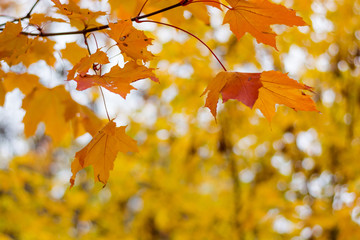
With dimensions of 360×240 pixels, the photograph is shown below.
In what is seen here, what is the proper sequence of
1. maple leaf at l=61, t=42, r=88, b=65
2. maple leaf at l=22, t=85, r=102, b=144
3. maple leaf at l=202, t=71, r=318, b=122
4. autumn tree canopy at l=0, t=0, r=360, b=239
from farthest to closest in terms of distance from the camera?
autumn tree canopy at l=0, t=0, r=360, b=239
maple leaf at l=22, t=85, r=102, b=144
maple leaf at l=61, t=42, r=88, b=65
maple leaf at l=202, t=71, r=318, b=122

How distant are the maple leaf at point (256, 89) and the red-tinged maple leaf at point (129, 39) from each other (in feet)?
Answer: 0.53

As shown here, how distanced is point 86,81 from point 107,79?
5cm

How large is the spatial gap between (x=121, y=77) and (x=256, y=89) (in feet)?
0.88

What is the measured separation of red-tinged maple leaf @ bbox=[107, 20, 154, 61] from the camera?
2.27ft

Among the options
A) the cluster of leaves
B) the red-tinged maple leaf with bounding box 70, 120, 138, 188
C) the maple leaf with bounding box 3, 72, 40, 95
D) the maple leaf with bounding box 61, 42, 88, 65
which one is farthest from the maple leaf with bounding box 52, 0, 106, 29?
the maple leaf with bounding box 3, 72, 40, 95

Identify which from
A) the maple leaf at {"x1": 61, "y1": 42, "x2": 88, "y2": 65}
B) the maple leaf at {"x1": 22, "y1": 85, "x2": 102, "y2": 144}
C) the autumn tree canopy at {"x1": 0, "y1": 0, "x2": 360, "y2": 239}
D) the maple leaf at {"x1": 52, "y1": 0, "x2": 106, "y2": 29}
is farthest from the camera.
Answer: the autumn tree canopy at {"x1": 0, "y1": 0, "x2": 360, "y2": 239}

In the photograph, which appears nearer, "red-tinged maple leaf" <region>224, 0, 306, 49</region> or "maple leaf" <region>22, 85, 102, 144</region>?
"red-tinged maple leaf" <region>224, 0, 306, 49</region>

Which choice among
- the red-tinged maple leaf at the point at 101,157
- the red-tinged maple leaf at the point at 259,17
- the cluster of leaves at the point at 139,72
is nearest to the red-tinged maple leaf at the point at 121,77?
the cluster of leaves at the point at 139,72

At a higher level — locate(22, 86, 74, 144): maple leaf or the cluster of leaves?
locate(22, 86, 74, 144): maple leaf

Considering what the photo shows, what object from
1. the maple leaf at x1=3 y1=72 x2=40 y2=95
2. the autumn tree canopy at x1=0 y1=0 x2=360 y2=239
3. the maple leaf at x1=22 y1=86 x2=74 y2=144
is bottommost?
the autumn tree canopy at x1=0 y1=0 x2=360 y2=239

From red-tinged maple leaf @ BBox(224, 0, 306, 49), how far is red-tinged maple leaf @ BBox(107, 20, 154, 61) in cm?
20

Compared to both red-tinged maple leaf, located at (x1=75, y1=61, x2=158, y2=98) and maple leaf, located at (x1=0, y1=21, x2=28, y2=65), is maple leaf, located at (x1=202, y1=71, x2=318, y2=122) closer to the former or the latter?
red-tinged maple leaf, located at (x1=75, y1=61, x2=158, y2=98)

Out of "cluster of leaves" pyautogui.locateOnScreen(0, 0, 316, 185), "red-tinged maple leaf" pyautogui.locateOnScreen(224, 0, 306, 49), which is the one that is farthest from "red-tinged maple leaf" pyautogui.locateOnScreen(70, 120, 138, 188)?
"red-tinged maple leaf" pyautogui.locateOnScreen(224, 0, 306, 49)

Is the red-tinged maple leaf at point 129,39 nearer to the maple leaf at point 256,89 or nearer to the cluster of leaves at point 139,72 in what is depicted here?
the cluster of leaves at point 139,72
